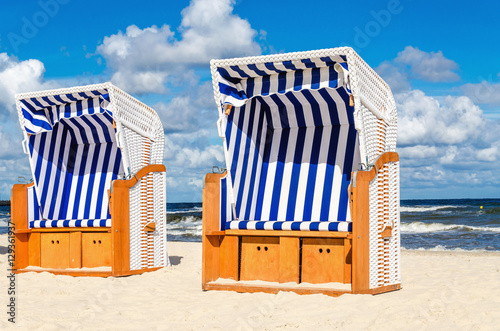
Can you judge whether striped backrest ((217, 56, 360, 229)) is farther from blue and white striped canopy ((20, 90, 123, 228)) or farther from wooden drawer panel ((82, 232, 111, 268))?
blue and white striped canopy ((20, 90, 123, 228))

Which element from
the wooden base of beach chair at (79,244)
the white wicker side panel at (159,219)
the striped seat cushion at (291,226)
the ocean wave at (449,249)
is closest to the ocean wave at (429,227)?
the ocean wave at (449,249)

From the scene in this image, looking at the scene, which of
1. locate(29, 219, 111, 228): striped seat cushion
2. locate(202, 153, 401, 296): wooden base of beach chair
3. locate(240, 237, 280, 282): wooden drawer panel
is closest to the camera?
locate(202, 153, 401, 296): wooden base of beach chair

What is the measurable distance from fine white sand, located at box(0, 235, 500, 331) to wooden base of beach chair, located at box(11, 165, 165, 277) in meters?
0.55

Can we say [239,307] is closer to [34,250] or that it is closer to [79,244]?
[79,244]

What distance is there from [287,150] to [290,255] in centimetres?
162

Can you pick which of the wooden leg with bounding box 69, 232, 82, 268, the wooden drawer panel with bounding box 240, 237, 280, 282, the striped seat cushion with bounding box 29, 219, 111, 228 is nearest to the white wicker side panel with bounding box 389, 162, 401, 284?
the wooden drawer panel with bounding box 240, 237, 280, 282

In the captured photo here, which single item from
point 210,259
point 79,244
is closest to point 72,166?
point 79,244

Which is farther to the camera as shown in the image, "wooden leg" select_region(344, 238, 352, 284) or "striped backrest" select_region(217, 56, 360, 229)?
"striped backrest" select_region(217, 56, 360, 229)

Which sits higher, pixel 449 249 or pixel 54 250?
pixel 54 250

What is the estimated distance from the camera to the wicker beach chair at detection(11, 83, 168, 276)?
8.34 meters

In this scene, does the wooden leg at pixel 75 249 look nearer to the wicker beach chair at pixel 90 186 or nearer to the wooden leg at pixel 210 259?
the wicker beach chair at pixel 90 186

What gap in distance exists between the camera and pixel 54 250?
29.5 ft

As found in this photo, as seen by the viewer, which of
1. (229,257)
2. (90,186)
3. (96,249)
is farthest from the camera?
(90,186)

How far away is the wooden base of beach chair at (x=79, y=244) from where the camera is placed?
327 inches
